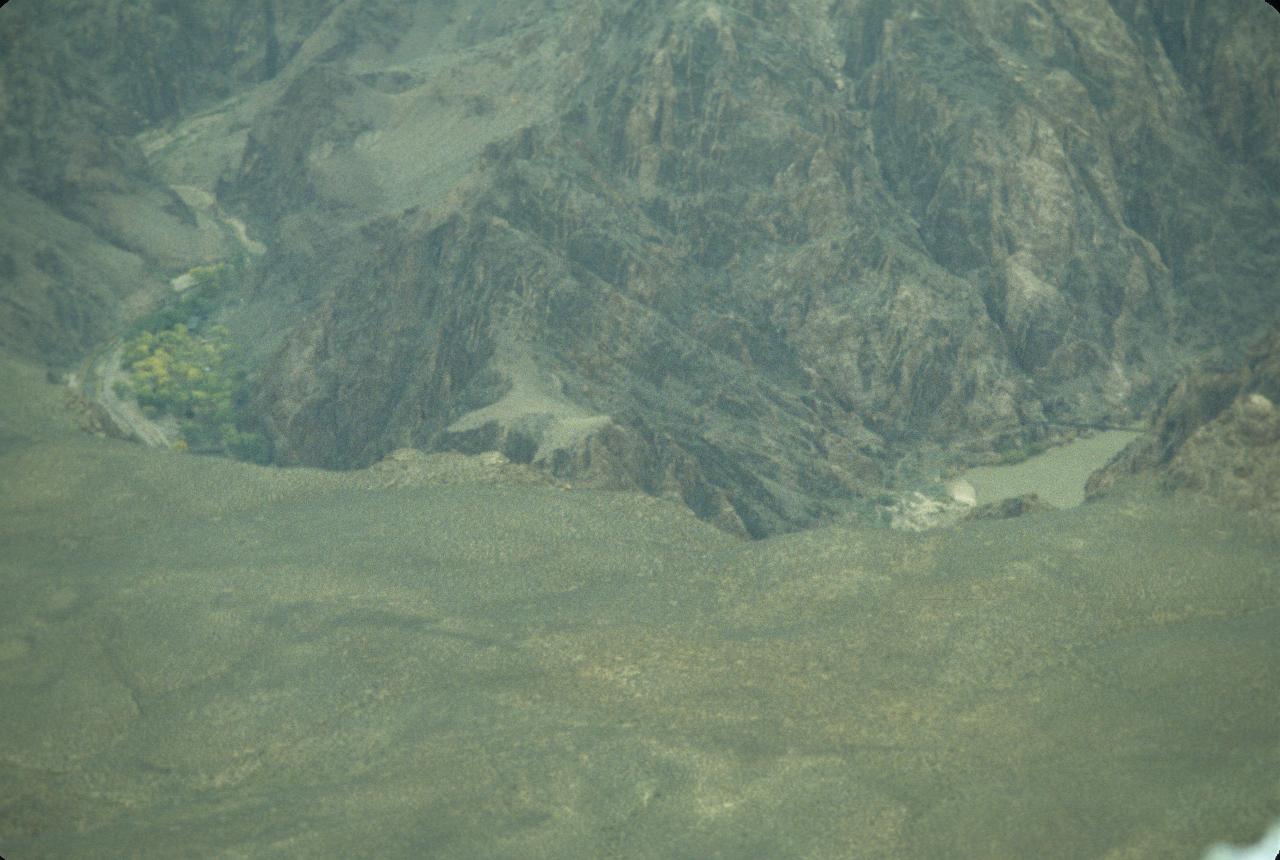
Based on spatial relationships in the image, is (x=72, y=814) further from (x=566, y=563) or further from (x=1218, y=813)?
(x=1218, y=813)

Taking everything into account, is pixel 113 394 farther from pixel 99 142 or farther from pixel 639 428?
pixel 99 142

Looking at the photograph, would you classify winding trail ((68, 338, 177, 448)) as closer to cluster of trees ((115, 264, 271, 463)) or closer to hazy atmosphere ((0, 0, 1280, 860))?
hazy atmosphere ((0, 0, 1280, 860))

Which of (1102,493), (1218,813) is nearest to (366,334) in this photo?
(1102,493)

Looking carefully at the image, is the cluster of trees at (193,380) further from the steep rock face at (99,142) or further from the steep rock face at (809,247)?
the steep rock face at (99,142)

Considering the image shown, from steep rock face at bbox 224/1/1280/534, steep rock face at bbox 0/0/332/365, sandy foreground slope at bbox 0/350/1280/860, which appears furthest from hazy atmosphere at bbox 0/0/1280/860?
steep rock face at bbox 0/0/332/365

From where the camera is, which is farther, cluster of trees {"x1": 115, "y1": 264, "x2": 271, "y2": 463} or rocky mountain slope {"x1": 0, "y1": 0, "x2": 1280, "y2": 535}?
cluster of trees {"x1": 115, "y1": 264, "x2": 271, "y2": 463}

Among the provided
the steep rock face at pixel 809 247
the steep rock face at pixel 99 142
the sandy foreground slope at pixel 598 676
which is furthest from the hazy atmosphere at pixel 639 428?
the steep rock face at pixel 99 142

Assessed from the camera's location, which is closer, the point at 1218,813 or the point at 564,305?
the point at 1218,813
